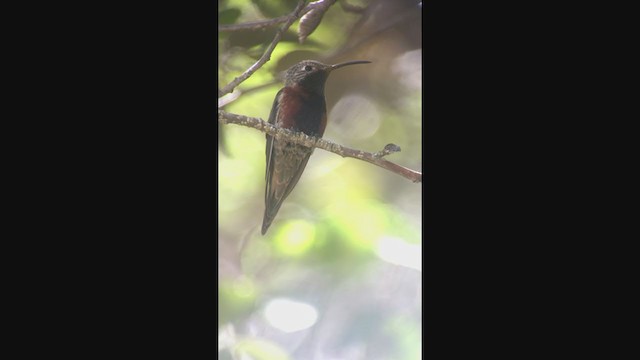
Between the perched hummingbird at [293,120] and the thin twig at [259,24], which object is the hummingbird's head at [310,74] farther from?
the thin twig at [259,24]

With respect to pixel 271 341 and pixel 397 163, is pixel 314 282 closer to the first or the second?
pixel 271 341

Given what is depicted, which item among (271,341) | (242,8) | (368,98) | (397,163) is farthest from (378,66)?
(271,341)

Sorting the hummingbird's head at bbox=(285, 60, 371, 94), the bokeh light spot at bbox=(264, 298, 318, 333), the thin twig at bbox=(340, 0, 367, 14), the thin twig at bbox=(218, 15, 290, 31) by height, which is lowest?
the bokeh light spot at bbox=(264, 298, 318, 333)

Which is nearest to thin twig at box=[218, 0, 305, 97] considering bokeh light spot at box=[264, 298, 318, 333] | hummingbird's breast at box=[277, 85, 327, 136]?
hummingbird's breast at box=[277, 85, 327, 136]

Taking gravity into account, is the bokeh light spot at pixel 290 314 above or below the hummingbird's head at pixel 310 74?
below

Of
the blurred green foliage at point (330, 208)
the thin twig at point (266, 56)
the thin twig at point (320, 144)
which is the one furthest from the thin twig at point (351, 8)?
the thin twig at point (320, 144)

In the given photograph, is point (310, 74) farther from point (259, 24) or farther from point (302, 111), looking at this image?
point (259, 24)

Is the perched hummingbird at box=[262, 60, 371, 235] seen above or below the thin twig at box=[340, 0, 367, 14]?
below

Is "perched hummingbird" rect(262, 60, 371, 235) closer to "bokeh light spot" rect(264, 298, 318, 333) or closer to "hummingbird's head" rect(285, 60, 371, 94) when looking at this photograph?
"hummingbird's head" rect(285, 60, 371, 94)
